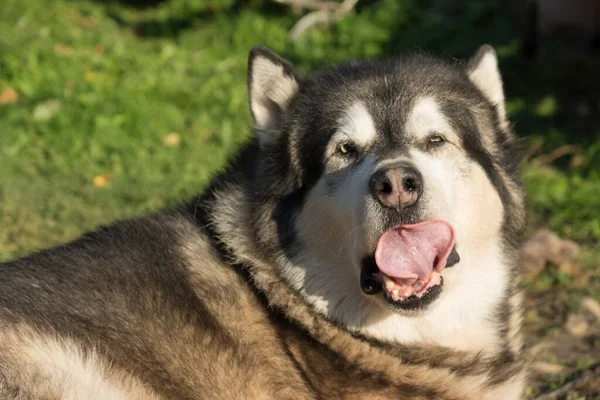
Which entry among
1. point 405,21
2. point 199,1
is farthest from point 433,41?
point 199,1

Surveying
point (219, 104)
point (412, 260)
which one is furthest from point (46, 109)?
point (412, 260)

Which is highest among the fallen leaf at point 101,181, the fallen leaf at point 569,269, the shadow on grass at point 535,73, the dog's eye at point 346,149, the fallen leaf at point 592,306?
the dog's eye at point 346,149

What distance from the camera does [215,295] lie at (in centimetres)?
391

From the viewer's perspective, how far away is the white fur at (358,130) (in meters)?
3.92

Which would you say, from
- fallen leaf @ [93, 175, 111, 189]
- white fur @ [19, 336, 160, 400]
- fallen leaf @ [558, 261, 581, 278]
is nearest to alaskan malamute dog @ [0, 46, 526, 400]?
white fur @ [19, 336, 160, 400]

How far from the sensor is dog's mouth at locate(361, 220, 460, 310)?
12.2ft

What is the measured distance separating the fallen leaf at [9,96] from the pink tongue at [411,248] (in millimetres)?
6050

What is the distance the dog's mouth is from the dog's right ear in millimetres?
959

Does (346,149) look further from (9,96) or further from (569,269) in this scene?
(9,96)

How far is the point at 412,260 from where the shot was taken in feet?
12.2

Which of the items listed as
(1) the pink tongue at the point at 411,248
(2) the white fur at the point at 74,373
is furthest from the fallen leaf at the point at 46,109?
(1) the pink tongue at the point at 411,248

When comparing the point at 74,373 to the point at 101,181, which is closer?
the point at 74,373

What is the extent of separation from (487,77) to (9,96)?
5.84 m

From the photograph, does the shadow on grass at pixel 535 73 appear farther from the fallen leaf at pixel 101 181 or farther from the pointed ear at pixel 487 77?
the pointed ear at pixel 487 77
